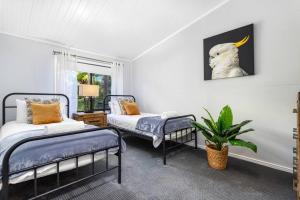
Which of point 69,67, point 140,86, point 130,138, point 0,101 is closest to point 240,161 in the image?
point 130,138

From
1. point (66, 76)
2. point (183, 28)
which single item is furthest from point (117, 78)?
point (183, 28)

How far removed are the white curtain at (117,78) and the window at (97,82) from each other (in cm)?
16

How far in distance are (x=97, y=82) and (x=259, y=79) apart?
145 inches

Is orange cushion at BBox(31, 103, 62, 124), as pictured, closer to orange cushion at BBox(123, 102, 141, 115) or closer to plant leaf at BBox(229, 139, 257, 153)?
orange cushion at BBox(123, 102, 141, 115)

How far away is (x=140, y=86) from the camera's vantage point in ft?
15.4

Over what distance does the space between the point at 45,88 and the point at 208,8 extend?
3639 mm

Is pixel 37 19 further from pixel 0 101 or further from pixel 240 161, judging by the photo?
pixel 240 161

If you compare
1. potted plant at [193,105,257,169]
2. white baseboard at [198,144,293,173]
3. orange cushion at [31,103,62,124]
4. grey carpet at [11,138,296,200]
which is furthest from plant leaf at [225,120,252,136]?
orange cushion at [31,103,62,124]

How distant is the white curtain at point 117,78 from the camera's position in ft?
14.7

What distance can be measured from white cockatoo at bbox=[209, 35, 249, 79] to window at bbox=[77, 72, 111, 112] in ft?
9.22

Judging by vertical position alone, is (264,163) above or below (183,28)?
below

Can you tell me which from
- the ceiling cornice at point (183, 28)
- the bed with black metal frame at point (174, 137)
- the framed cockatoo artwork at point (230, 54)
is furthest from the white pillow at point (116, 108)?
the framed cockatoo artwork at point (230, 54)

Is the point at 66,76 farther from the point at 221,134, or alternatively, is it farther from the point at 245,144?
the point at 245,144

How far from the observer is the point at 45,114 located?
259cm
